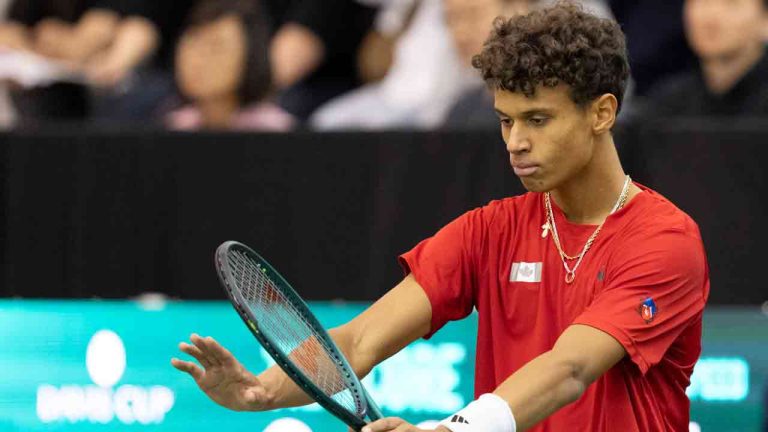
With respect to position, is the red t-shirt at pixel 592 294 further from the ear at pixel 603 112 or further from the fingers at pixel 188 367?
the fingers at pixel 188 367

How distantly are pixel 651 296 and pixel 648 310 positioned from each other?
3cm

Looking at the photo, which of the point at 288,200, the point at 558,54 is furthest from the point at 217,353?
the point at 288,200

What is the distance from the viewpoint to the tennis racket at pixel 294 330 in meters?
3.17

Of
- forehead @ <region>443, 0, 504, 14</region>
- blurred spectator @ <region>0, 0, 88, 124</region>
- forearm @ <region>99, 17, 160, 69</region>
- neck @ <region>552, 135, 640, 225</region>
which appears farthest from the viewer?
blurred spectator @ <region>0, 0, 88, 124</region>

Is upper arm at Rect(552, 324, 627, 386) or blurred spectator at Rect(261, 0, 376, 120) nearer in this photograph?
upper arm at Rect(552, 324, 627, 386)

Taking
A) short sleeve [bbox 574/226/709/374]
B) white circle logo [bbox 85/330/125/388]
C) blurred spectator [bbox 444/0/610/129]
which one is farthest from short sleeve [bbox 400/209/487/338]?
blurred spectator [bbox 444/0/610/129]

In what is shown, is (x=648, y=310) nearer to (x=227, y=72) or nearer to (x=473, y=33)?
(x=473, y=33)

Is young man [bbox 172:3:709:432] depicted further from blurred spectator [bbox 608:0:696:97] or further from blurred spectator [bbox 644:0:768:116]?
blurred spectator [bbox 608:0:696:97]

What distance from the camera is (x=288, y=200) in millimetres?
6438

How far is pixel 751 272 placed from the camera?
586 cm

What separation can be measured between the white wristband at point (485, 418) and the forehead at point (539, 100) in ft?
2.16

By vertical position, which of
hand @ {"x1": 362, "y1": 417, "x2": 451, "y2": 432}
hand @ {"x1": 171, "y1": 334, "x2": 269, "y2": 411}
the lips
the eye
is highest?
the eye

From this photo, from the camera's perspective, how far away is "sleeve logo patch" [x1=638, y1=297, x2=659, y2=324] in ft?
10.4

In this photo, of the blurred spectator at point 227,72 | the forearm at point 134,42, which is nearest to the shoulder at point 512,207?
the blurred spectator at point 227,72
